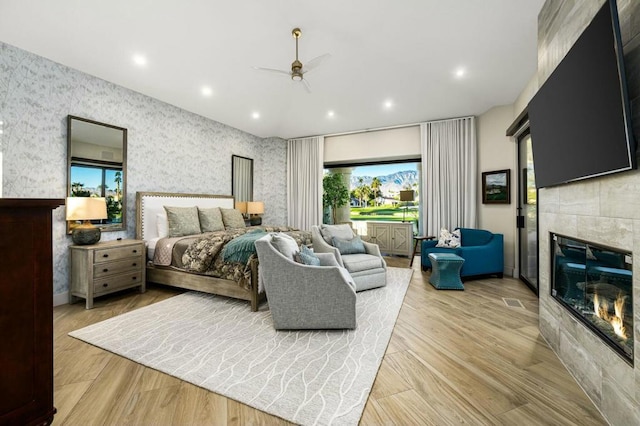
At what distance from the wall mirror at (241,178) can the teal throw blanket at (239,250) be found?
3003 millimetres

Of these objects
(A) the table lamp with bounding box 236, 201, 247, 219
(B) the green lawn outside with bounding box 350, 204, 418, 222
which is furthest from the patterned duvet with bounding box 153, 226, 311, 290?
(B) the green lawn outside with bounding box 350, 204, 418, 222

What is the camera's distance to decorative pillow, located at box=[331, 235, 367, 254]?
13.4 ft

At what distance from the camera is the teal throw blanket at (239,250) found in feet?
10.4

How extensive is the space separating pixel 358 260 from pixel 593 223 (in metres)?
2.43

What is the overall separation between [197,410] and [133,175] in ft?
12.4

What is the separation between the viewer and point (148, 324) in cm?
276

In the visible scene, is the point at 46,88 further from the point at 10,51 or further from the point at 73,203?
the point at 73,203

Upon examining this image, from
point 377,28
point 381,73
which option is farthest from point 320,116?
point 377,28

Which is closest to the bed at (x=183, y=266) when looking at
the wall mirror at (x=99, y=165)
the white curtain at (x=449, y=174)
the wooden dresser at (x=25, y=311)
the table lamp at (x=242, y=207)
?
the wall mirror at (x=99, y=165)

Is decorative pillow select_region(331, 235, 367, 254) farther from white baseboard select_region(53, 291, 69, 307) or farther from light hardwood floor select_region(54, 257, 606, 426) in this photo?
white baseboard select_region(53, 291, 69, 307)

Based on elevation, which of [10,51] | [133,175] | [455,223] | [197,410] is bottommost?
[197,410]

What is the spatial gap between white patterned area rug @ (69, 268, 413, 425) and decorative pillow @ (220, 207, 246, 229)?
6.81 ft

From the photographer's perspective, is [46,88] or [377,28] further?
[46,88]

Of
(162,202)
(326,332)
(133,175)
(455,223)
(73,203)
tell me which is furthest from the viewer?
(455,223)
